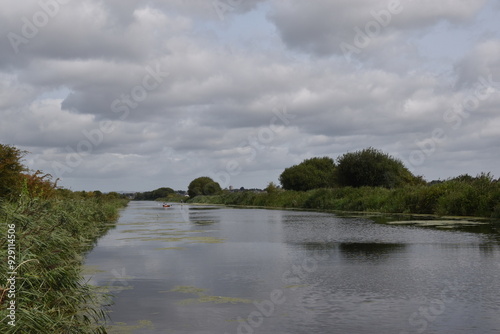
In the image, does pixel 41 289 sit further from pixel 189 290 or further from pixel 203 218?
pixel 203 218

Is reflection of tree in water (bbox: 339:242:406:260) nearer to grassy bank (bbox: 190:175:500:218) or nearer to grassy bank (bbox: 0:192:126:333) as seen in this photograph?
grassy bank (bbox: 0:192:126:333)

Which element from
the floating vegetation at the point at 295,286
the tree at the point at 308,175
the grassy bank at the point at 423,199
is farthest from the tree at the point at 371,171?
the floating vegetation at the point at 295,286

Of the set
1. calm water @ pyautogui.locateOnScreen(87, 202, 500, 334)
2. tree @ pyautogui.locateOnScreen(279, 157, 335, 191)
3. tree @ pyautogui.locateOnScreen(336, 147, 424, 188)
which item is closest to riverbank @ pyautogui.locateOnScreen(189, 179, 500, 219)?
tree @ pyautogui.locateOnScreen(336, 147, 424, 188)

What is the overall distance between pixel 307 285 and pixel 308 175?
92886mm

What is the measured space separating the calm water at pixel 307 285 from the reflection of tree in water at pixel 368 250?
4 cm

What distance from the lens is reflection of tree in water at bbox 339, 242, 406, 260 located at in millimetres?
18266

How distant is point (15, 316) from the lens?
709 centimetres

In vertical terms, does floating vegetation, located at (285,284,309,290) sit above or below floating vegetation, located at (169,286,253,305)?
above

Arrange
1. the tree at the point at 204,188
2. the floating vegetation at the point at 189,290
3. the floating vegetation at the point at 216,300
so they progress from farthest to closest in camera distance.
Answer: the tree at the point at 204,188
the floating vegetation at the point at 189,290
the floating vegetation at the point at 216,300

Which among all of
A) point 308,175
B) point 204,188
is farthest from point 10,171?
point 204,188

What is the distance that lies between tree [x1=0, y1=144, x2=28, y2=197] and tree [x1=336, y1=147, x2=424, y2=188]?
5005 cm

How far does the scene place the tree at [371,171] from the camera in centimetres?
6912

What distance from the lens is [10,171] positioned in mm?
25000

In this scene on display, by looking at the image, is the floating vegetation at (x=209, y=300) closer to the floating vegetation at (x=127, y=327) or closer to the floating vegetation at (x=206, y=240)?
the floating vegetation at (x=127, y=327)
